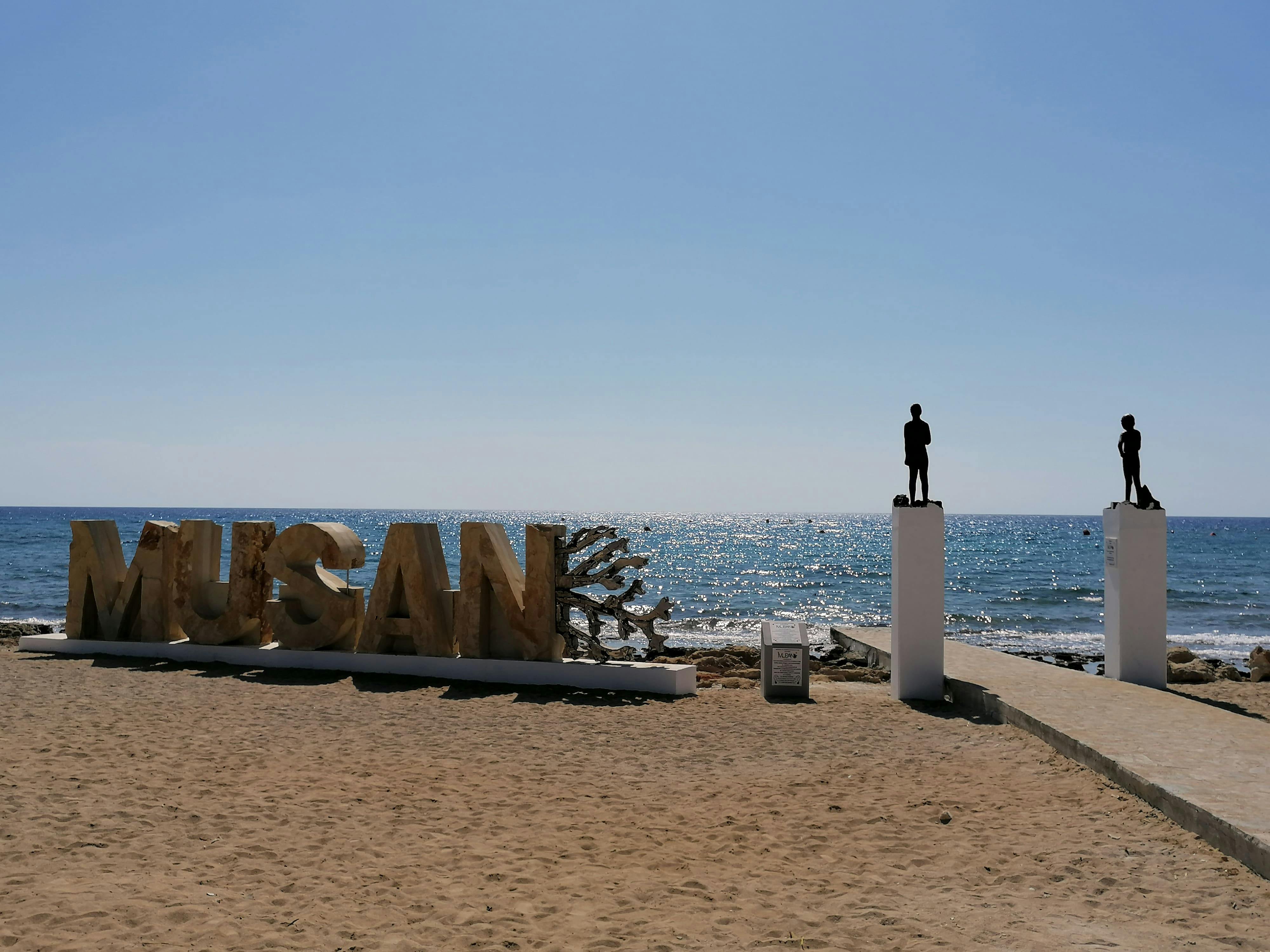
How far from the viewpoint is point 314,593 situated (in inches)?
578

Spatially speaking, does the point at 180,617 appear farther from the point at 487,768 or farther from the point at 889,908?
the point at 889,908

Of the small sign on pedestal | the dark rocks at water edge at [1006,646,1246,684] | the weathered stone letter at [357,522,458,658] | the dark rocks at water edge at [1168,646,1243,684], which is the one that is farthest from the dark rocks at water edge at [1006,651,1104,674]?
the weathered stone letter at [357,522,458,658]

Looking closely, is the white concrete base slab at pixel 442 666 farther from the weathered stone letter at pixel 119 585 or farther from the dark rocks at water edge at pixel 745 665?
the dark rocks at water edge at pixel 745 665

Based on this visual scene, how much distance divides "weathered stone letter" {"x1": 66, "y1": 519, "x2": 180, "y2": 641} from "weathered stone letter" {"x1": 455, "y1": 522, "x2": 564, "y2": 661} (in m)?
5.35

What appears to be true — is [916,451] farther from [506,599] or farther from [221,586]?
[221,586]

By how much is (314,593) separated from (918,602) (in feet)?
30.0

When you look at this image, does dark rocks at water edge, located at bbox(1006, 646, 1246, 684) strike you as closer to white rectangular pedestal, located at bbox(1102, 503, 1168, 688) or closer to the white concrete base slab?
white rectangular pedestal, located at bbox(1102, 503, 1168, 688)

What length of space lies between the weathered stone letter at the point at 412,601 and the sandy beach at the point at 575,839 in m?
2.57

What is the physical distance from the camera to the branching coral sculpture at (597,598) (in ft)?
43.9

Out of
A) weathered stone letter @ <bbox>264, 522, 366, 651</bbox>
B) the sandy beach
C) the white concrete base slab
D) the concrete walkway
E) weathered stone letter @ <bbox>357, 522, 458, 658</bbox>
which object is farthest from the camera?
weathered stone letter @ <bbox>264, 522, 366, 651</bbox>

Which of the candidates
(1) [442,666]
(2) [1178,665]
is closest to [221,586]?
(1) [442,666]

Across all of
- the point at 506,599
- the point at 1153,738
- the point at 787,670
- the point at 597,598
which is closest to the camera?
the point at 1153,738

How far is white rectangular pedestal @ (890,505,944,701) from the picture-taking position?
40.8 ft

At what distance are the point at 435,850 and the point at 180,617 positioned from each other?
10.7 m
